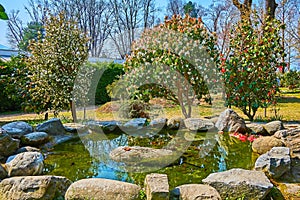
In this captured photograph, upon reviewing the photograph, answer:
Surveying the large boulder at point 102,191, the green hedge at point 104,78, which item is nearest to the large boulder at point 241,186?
the large boulder at point 102,191

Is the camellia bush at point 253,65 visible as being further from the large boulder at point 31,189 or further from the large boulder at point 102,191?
the large boulder at point 31,189

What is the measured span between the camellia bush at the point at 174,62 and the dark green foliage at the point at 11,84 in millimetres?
3047

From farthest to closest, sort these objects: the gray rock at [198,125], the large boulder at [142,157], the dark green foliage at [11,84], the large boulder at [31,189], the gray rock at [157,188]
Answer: the dark green foliage at [11,84] → the gray rock at [198,125] → the large boulder at [142,157] → the large boulder at [31,189] → the gray rock at [157,188]

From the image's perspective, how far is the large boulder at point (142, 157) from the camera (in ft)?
11.0

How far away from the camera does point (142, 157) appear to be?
3549 millimetres

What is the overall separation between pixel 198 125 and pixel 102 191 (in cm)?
318

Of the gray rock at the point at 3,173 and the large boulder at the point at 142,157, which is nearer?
the gray rock at the point at 3,173

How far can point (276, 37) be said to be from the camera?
5.45 m

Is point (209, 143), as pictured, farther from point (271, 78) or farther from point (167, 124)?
point (271, 78)

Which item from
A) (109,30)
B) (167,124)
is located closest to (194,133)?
(167,124)

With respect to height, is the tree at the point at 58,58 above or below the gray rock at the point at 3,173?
above

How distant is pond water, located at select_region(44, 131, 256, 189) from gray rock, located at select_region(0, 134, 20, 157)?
0.45 metres

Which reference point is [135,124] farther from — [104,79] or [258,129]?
[104,79]

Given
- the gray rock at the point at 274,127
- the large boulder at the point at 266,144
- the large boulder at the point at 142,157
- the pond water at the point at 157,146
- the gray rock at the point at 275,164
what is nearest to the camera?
the gray rock at the point at 275,164
